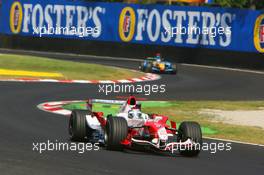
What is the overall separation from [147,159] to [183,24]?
27312 millimetres

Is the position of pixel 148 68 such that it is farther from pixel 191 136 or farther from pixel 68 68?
pixel 191 136

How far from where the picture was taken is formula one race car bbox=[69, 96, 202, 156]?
11.6 m

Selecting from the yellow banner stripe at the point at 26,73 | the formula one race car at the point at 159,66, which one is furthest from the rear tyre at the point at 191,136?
the formula one race car at the point at 159,66

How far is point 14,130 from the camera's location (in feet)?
45.4

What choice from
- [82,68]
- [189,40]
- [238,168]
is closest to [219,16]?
[189,40]

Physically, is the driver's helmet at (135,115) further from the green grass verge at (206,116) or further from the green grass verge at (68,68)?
the green grass verge at (68,68)

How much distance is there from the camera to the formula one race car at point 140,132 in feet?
38.1

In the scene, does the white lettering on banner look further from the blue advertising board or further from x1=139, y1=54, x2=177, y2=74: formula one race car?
x1=139, y1=54, x2=177, y2=74: formula one race car

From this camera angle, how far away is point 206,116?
60.4 ft

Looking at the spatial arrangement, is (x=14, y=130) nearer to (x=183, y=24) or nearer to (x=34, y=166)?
(x=34, y=166)

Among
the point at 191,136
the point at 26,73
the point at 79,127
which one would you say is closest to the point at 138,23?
the point at 26,73

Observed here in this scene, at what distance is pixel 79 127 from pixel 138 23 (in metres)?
27.2

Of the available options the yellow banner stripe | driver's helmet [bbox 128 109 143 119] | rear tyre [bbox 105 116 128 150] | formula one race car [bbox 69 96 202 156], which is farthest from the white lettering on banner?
rear tyre [bbox 105 116 128 150]

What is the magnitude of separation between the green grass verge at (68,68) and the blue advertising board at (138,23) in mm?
6708
